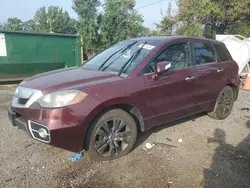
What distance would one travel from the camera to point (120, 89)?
3.28 metres

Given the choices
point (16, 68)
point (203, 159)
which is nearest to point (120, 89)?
point (203, 159)

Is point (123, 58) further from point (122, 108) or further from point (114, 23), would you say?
point (114, 23)

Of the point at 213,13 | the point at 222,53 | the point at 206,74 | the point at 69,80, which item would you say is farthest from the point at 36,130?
the point at 213,13

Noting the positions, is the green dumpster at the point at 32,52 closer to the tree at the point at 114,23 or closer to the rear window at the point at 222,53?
the tree at the point at 114,23

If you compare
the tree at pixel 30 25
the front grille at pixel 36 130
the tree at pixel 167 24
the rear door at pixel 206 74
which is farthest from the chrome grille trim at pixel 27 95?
the tree at pixel 30 25

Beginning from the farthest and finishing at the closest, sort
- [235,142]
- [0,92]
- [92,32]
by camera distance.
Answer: [92,32] → [0,92] → [235,142]

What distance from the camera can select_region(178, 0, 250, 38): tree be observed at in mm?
18844

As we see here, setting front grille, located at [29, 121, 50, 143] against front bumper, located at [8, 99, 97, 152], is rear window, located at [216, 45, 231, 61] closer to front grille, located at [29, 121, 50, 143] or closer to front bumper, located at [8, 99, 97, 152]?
front bumper, located at [8, 99, 97, 152]

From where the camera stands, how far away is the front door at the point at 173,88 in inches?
144

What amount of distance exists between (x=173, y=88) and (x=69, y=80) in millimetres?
1658

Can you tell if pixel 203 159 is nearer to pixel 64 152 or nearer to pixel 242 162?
pixel 242 162

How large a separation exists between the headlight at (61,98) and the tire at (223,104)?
125 inches

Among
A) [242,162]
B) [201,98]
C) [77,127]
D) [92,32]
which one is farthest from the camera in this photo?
[92,32]

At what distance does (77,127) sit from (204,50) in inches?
118
